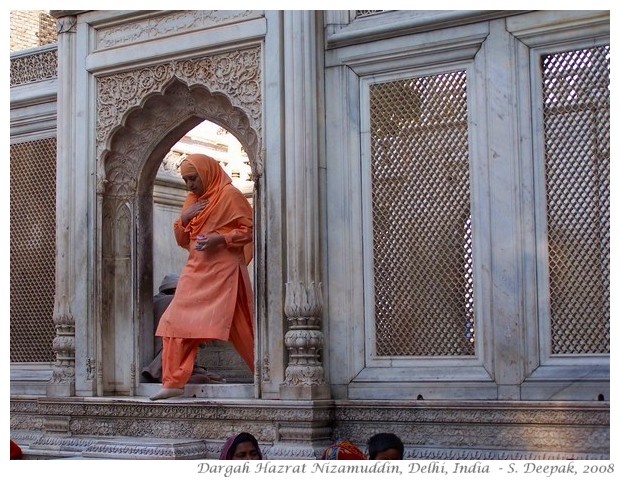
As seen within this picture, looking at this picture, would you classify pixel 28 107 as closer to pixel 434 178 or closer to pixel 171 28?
pixel 171 28

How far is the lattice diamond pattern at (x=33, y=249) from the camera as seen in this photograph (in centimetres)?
1048

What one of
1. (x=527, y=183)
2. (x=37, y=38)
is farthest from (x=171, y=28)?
(x=37, y=38)

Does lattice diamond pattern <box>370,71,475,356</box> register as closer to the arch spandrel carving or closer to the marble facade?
the marble facade

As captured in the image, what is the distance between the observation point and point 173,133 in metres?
9.78

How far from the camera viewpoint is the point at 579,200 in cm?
759

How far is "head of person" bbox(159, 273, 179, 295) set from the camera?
11031mm

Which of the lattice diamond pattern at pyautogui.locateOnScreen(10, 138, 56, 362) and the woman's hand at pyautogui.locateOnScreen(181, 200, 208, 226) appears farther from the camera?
the lattice diamond pattern at pyautogui.locateOnScreen(10, 138, 56, 362)

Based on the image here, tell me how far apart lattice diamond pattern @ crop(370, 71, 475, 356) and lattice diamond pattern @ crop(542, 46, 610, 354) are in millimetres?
637

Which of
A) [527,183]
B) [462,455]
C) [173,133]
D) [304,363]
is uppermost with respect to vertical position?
[173,133]

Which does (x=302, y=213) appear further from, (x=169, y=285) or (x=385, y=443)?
(x=169, y=285)

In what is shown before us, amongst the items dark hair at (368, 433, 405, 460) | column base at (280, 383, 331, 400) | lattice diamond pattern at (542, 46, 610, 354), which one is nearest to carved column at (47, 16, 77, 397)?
column base at (280, 383, 331, 400)

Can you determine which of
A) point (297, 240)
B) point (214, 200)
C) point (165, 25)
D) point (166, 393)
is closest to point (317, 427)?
point (297, 240)

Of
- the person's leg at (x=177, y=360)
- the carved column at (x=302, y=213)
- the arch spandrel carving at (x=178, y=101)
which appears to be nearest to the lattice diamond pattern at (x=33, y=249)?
the arch spandrel carving at (x=178, y=101)

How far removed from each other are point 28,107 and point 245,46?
8.99 feet
